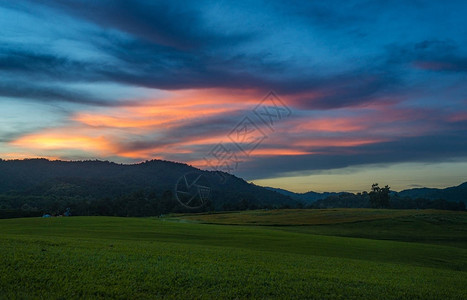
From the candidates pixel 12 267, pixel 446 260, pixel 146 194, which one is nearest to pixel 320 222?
pixel 446 260

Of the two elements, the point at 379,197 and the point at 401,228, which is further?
the point at 379,197

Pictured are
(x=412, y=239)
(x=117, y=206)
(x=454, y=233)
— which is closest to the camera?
(x=412, y=239)

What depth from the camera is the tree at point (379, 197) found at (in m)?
183

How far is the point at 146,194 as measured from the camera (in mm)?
167625

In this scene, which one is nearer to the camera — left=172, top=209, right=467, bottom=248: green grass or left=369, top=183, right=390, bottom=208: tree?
left=172, top=209, right=467, bottom=248: green grass

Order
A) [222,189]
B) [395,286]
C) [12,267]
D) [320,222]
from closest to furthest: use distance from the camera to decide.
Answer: [12,267] < [395,286] < [320,222] < [222,189]

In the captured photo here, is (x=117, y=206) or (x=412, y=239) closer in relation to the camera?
(x=412, y=239)

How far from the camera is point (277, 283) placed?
14352 mm

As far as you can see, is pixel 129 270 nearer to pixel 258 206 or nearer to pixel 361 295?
pixel 361 295

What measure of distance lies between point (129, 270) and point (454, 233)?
70.3 m

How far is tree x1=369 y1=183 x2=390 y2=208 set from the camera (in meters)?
183

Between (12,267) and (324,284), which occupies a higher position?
(12,267)

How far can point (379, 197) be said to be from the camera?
183m

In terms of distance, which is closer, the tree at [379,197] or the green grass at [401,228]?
the green grass at [401,228]
